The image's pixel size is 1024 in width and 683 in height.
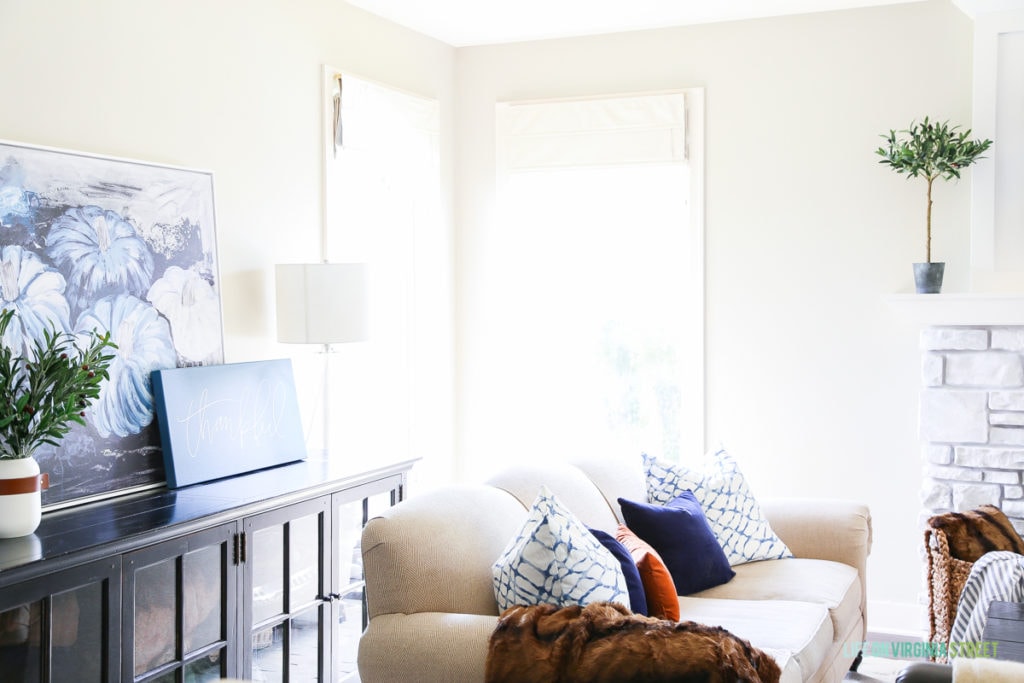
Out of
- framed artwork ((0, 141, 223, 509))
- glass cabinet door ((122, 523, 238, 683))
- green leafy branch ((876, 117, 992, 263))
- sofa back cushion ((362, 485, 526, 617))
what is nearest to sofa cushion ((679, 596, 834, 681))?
sofa back cushion ((362, 485, 526, 617))

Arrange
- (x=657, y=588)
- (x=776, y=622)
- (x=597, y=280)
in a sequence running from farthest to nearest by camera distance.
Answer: (x=597, y=280) → (x=776, y=622) → (x=657, y=588)

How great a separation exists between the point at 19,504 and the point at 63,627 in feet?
1.06

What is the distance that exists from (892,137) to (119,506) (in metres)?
3.35

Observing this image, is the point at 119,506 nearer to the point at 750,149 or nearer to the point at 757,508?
the point at 757,508

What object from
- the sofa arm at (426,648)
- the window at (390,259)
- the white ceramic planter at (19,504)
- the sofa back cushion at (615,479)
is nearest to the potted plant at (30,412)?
the white ceramic planter at (19,504)

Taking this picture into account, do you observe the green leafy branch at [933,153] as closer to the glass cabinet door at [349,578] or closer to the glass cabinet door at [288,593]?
the glass cabinet door at [349,578]

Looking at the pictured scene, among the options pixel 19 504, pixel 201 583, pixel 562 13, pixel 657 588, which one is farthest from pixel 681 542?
pixel 562 13

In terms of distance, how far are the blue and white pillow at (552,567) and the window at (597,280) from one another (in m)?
2.46

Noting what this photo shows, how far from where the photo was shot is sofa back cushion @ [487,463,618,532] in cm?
304

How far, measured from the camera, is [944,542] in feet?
10.9

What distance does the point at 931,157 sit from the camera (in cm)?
418

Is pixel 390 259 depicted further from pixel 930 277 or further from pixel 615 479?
pixel 930 277

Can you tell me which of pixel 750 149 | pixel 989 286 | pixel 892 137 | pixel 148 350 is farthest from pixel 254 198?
pixel 989 286

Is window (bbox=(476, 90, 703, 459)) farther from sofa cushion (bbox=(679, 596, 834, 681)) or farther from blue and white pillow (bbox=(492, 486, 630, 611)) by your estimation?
blue and white pillow (bbox=(492, 486, 630, 611))
